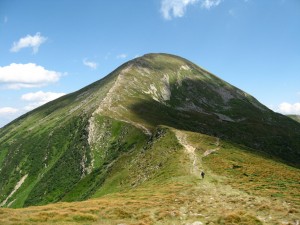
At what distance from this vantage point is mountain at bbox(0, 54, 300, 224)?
1909 inches

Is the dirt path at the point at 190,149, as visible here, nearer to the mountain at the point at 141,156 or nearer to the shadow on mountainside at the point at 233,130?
the mountain at the point at 141,156

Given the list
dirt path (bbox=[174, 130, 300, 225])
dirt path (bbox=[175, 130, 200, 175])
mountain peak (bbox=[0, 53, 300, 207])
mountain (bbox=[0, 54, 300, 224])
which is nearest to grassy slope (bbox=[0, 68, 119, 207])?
mountain peak (bbox=[0, 53, 300, 207])

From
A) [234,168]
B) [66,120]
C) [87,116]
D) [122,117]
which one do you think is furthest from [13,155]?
[234,168]

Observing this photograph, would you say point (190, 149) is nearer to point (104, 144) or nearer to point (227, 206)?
point (227, 206)

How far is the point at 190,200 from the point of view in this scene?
38.5 meters

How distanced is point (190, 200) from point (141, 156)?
43888 millimetres

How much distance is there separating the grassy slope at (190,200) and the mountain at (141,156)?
0.83 feet

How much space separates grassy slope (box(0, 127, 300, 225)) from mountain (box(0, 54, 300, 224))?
0.83ft

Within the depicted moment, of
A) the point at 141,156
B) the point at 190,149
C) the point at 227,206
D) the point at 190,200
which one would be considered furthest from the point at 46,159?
the point at 227,206

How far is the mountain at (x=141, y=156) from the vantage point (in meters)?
48.5

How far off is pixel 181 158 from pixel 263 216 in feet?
122

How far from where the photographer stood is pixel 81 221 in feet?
101

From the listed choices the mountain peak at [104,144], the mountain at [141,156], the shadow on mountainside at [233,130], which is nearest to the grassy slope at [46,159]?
the mountain peak at [104,144]

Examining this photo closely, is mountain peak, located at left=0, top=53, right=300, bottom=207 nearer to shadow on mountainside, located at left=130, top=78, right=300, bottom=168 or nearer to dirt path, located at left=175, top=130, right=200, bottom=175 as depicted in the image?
shadow on mountainside, located at left=130, top=78, right=300, bottom=168
